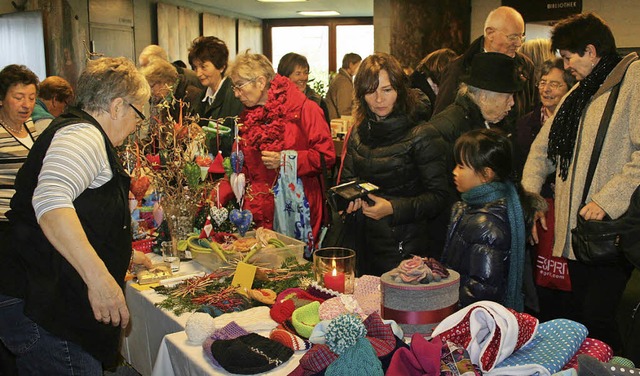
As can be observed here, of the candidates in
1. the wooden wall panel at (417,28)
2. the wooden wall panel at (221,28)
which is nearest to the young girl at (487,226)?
the wooden wall panel at (417,28)

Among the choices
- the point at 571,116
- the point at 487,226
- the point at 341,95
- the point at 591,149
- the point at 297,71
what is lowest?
the point at 487,226

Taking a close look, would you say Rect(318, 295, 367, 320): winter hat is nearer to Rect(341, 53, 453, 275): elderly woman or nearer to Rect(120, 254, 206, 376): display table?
Rect(120, 254, 206, 376): display table

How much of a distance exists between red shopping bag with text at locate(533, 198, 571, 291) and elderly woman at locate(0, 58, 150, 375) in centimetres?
181

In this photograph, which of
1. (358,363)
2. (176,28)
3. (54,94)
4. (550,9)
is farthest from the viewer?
(176,28)

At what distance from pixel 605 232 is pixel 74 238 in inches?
67.9

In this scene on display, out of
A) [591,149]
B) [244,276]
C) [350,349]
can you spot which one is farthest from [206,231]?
[591,149]

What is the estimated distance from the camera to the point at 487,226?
7.20ft

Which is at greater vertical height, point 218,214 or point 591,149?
point 591,149

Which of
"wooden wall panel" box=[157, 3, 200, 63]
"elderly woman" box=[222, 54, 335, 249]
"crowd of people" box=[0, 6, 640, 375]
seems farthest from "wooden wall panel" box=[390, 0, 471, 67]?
"elderly woman" box=[222, 54, 335, 249]

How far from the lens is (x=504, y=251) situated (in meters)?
2.22

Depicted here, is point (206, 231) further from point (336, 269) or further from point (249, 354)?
point (249, 354)

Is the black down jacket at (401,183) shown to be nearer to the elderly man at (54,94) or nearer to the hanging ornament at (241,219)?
the hanging ornament at (241,219)

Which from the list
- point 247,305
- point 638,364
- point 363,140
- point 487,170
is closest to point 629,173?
point 487,170

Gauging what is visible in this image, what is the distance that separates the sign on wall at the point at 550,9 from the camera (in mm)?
7039
